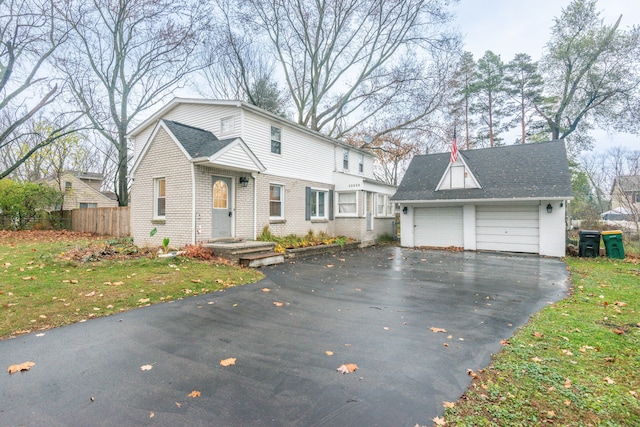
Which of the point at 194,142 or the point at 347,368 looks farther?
the point at 194,142

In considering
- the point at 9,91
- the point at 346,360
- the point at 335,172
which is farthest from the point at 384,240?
the point at 9,91

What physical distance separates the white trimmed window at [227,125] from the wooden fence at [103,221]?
8237 mm

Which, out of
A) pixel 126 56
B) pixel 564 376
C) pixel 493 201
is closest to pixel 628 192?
pixel 493 201

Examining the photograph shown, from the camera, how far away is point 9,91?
14.3m

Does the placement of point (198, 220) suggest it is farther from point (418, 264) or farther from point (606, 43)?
point (606, 43)

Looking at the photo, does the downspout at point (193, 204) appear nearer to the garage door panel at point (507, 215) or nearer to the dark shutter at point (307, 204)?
the dark shutter at point (307, 204)

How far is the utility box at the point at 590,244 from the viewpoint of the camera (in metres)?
11.8

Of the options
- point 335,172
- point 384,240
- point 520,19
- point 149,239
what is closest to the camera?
point 149,239

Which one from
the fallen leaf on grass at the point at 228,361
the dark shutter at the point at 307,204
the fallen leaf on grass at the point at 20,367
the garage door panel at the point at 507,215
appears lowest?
the fallen leaf on grass at the point at 228,361

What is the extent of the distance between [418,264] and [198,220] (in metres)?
7.39

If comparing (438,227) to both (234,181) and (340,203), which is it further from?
(234,181)

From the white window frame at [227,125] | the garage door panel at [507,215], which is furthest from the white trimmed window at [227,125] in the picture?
the garage door panel at [507,215]

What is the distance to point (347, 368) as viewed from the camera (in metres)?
3.12

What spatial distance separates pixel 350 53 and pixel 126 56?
14494 millimetres
